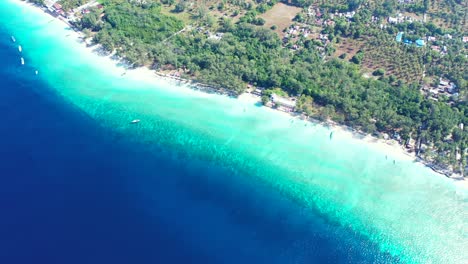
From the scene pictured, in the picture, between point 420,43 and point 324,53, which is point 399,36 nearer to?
point 420,43

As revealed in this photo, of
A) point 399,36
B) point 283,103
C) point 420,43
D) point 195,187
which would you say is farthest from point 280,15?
point 195,187

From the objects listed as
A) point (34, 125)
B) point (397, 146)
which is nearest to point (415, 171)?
point (397, 146)

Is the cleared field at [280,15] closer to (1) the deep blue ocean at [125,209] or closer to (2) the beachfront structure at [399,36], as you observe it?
(2) the beachfront structure at [399,36]

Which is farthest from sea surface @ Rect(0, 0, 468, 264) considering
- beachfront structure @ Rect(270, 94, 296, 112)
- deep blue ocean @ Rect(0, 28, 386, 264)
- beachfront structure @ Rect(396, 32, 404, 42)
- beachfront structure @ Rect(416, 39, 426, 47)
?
beachfront structure @ Rect(416, 39, 426, 47)

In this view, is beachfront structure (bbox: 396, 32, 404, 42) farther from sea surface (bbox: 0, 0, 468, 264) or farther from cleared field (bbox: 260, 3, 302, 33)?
sea surface (bbox: 0, 0, 468, 264)

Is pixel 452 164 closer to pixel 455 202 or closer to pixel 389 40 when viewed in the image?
pixel 455 202

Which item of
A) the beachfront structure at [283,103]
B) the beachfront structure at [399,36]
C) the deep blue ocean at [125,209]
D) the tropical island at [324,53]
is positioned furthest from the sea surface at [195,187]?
the beachfront structure at [399,36]
